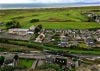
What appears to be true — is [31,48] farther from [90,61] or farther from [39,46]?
[90,61]

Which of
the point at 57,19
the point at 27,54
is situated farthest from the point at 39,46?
the point at 57,19

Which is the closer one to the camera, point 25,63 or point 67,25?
point 25,63

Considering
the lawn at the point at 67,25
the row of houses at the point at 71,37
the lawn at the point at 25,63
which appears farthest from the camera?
the lawn at the point at 67,25

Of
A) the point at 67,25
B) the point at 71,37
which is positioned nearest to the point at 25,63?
the point at 71,37

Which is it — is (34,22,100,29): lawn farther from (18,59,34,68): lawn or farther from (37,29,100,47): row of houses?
(18,59,34,68): lawn

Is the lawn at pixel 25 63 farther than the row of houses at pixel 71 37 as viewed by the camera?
No

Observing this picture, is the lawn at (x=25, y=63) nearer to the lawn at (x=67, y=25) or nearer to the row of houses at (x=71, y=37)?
the row of houses at (x=71, y=37)

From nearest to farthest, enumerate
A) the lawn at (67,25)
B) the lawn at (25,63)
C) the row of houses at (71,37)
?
the lawn at (25,63)
the row of houses at (71,37)
the lawn at (67,25)

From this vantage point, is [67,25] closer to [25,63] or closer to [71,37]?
[71,37]

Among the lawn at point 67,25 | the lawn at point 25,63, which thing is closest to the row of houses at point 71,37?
the lawn at point 67,25

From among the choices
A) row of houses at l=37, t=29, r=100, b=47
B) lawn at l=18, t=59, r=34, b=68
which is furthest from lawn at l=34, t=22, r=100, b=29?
lawn at l=18, t=59, r=34, b=68

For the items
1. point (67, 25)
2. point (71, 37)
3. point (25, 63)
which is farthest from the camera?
point (67, 25)
